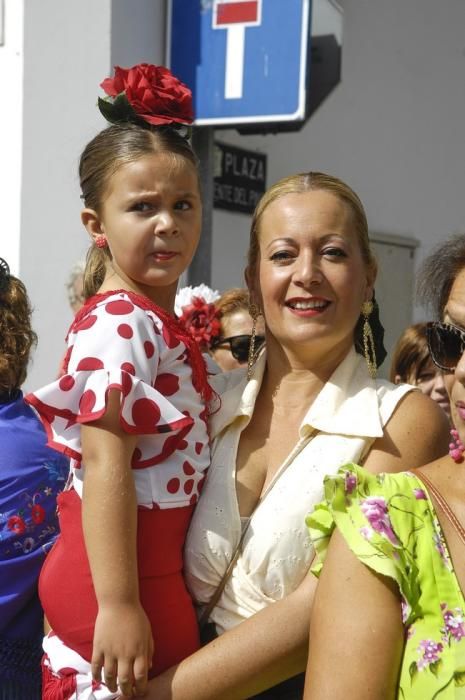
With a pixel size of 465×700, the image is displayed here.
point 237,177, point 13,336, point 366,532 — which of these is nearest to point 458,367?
point 366,532

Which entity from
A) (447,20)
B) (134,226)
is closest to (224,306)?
(134,226)

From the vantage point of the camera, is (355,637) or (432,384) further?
(432,384)

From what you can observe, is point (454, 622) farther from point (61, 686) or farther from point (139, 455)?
point (61, 686)

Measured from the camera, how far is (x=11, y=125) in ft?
17.9

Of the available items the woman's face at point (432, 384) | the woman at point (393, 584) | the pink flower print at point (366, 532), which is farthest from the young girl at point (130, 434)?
the woman's face at point (432, 384)

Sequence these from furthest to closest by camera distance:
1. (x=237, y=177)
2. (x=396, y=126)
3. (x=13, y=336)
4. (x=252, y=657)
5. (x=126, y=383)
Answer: (x=396, y=126)
(x=237, y=177)
(x=13, y=336)
(x=126, y=383)
(x=252, y=657)

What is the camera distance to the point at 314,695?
1874mm

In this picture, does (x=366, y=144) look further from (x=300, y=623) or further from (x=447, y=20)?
(x=300, y=623)

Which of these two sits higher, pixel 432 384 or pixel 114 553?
pixel 114 553

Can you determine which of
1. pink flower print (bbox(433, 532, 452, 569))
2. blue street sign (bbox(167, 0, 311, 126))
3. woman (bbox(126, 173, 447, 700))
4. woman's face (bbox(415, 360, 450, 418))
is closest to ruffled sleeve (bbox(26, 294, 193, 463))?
woman (bbox(126, 173, 447, 700))

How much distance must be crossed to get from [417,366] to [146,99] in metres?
2.01

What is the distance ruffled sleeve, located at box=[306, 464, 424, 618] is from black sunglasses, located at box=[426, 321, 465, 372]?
0.24 m

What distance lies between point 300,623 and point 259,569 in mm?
161

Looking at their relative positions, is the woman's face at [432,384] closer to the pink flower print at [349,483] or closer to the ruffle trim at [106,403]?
the ruffle trim at [106,403]
